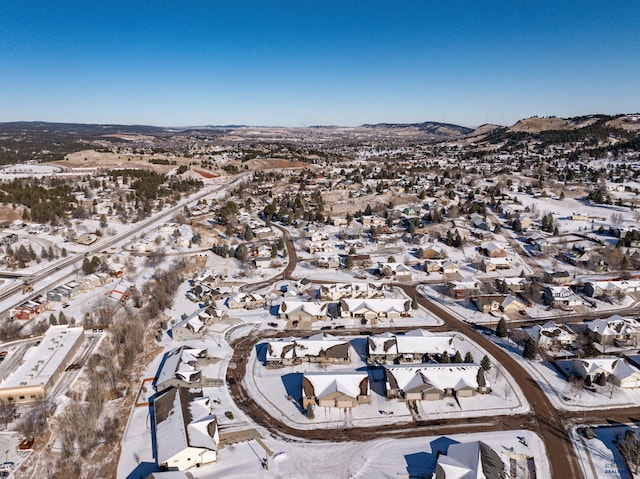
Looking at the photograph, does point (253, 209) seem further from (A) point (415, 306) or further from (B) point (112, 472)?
(B) point (112, 472)

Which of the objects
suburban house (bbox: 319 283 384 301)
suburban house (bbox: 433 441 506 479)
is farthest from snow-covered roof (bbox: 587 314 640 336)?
suburban house (bbox: 433 441 506 479)

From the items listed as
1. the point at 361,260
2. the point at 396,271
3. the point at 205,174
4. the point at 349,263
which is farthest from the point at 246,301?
the point at 205,174

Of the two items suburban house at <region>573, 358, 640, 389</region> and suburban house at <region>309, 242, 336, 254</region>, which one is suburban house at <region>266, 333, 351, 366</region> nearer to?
suburban house at <region>573, 358, 640, 389</region>

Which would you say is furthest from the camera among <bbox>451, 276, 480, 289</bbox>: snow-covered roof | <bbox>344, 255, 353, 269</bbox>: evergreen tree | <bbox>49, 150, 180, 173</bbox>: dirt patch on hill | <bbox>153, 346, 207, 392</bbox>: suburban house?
<bbox>49, 150, 180, 173</bbox>: dirt patch on hill

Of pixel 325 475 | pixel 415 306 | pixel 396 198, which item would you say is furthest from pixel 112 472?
pixel 396 198

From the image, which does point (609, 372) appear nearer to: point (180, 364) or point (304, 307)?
point (304, 307)

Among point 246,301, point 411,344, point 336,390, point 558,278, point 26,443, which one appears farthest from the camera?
point 558,278

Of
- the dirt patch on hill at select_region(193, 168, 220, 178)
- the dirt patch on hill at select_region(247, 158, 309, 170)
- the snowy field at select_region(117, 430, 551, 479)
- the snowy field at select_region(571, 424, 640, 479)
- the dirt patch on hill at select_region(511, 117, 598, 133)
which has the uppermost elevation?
the dirt patch on hill at select_region(511, 117, 598, 133)
